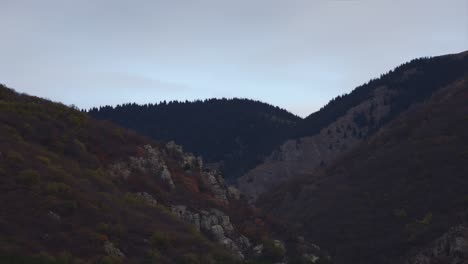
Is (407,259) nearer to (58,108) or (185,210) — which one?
(185,210)

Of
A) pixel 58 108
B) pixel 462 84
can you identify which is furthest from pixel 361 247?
pixel 462 84

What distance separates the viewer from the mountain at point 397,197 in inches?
2586

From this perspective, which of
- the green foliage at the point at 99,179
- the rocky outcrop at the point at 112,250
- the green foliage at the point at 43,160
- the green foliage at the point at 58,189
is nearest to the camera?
the rocky outcrop at the point at 112,250

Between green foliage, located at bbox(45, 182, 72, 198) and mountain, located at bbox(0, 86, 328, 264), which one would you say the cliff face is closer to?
mountain, located at bbox(0, 86, 328, 264)

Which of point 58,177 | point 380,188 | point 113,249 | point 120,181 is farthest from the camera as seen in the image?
point 380,188

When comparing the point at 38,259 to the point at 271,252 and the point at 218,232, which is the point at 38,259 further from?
the point at 271,252

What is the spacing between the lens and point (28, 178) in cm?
4222

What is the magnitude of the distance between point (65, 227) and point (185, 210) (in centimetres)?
1624

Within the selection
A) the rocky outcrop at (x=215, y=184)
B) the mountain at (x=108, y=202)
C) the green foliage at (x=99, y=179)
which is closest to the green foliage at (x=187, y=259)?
the mountain at (x=108, y=202)

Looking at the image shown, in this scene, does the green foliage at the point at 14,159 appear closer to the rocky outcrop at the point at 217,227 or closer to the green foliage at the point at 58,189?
the green foliage at the point at 58,189

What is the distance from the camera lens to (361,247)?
69.2 meters

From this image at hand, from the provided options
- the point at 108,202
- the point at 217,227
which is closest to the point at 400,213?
the point at 217,227

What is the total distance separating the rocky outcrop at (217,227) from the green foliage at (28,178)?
13.3 metres

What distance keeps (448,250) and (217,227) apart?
20.7 meters
